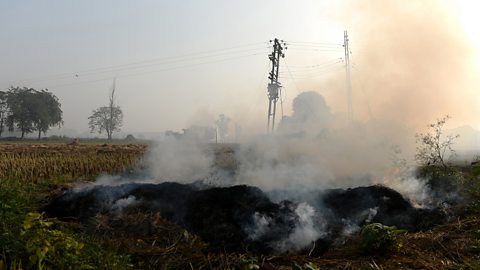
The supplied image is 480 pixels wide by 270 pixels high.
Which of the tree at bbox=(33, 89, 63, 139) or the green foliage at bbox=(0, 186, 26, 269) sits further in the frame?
the tree at bbox=(33, 89, 63, 139)

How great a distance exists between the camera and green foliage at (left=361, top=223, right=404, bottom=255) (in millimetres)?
6363

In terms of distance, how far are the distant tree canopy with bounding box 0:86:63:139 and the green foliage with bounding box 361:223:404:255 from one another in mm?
67555

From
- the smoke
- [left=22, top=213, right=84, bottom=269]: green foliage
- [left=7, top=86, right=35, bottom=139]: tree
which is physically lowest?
[left=22, top=213, right=84, bottom=269]: green foliage

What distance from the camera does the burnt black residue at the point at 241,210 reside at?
27.3ft

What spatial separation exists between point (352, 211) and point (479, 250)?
3390mm

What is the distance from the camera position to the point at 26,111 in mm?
65188

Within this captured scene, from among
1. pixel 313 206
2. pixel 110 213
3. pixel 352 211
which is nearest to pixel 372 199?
pixel 352 211

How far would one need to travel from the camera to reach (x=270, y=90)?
35.2 metres

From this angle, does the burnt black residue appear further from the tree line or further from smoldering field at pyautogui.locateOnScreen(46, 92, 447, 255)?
the tree line

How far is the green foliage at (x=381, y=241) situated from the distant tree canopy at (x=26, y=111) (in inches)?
2660

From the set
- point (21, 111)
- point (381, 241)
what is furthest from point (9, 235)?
point (21, 111)

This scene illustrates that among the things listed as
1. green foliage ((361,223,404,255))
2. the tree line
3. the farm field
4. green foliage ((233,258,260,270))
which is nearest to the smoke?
the farm field

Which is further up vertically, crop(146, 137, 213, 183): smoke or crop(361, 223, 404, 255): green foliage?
crop(146, 137, 213, 183): smoke

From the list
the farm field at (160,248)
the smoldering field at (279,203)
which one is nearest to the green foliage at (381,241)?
the farm field at (160,248)
